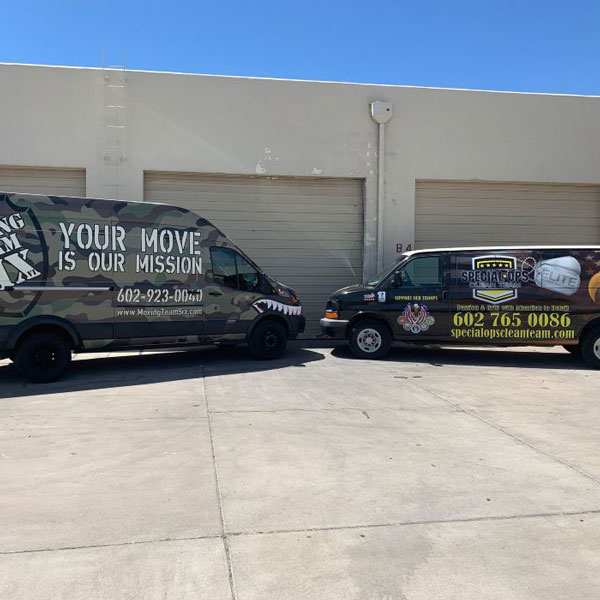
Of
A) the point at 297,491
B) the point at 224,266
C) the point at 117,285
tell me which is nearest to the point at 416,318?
the point at 224,266

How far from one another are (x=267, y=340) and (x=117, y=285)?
2.78 m

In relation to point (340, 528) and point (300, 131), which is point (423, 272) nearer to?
point (300, 131)

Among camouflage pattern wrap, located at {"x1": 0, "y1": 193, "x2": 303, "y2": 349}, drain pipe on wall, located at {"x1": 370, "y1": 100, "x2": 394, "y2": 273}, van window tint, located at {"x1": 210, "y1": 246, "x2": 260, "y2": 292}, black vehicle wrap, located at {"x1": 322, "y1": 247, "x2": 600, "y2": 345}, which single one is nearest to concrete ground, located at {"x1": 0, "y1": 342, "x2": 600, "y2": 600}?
camouflage pattern wrap, located at {"x1": 0, "y1": 193, "x2": 303, "y2": 349}

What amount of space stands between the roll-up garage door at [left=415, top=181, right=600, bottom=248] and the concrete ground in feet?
20.2

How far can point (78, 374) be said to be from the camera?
8.68m

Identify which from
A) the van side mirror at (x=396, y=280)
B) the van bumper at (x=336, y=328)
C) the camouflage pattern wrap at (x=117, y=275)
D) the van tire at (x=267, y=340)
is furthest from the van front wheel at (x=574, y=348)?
the camouflage pattern wrap at (x=117, y=275)

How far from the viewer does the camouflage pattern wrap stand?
25.1ft

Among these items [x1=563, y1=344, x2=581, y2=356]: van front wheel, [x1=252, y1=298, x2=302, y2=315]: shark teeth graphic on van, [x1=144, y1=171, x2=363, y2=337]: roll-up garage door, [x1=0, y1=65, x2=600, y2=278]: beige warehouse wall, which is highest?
[x1=0, y1=65, x2=600, y2=278]: beige warehouse wall

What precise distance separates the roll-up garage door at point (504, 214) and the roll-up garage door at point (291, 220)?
173 cm

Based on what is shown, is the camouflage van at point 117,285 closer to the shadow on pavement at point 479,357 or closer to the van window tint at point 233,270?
the van window tint at point 233,270

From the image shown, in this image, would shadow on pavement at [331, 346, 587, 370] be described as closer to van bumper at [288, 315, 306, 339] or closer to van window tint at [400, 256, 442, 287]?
van bumper at [288, 315, 306, 339]

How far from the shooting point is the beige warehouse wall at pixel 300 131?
11.7 meters

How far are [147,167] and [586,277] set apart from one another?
8894 mm

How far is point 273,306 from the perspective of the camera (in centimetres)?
980
